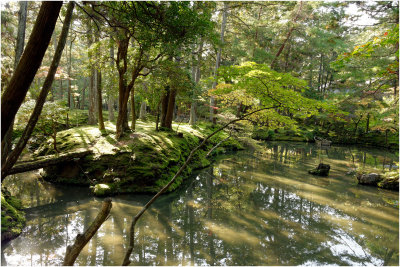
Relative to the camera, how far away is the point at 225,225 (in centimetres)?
572

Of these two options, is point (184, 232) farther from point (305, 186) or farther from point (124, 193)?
point (305, 186)

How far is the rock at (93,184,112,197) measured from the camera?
23.6ft

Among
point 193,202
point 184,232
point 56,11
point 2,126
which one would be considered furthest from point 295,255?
point 56,11

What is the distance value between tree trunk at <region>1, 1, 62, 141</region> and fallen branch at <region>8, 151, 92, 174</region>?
5592 mm

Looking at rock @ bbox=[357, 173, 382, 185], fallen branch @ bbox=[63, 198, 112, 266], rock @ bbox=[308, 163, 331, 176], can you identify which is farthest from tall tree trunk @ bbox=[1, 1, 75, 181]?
rock @ bbox=[357, 173, 382, 185]

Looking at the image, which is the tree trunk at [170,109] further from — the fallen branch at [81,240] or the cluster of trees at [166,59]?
the fallen branch at [81,240]

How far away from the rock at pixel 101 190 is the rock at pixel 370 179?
400 inches

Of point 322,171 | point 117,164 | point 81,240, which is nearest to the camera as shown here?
point 81,240

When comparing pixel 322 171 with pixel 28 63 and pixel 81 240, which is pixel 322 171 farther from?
pixel 28 63

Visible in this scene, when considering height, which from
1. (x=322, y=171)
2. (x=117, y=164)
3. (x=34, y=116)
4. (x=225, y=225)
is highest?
(x=34, y=116)

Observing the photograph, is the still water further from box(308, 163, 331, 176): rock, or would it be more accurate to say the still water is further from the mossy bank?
box(308, 163, 331, 176): rock

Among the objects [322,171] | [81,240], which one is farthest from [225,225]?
[322,171]

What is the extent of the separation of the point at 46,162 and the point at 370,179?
490 inches

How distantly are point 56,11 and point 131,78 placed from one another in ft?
24.6
